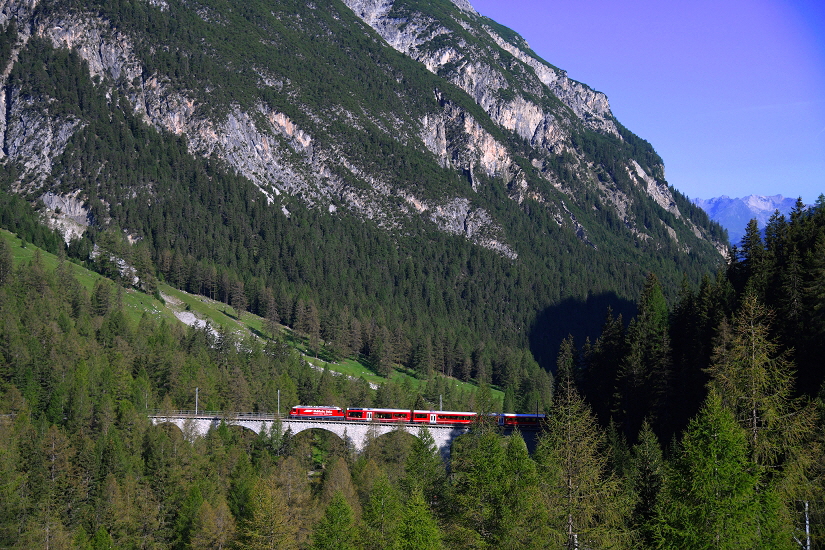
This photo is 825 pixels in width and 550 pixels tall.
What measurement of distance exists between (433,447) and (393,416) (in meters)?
29.5

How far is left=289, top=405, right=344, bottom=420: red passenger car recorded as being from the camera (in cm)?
10319

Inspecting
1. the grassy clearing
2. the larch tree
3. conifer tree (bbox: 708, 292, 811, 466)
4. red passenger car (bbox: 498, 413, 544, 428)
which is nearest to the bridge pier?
red passenger car (bbox: 498, 413, 544, 428)

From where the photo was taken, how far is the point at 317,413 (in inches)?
4077

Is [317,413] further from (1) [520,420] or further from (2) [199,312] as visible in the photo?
(2) [199,312]

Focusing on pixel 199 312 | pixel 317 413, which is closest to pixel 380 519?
pixel 317 413

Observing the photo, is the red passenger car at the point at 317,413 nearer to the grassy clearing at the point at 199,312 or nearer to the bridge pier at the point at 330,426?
the bridge pier at the point at 330,426

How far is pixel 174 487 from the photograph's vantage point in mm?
77875

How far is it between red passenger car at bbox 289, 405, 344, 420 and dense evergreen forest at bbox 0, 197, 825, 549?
3.08 meters

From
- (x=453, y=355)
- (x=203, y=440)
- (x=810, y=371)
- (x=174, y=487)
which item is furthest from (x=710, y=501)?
(x=453, y=355)

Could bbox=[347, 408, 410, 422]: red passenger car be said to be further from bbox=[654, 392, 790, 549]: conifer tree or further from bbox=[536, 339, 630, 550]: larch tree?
bbox=[654, 392, 790, 549]: conifer tree

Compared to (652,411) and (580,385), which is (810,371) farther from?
(580,385)

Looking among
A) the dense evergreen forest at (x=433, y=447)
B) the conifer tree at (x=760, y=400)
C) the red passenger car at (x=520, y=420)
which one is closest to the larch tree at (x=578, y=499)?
the dense evergreen forest at (x=433, y=447)

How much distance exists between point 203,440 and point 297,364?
3987cm

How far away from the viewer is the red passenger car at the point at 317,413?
103m
